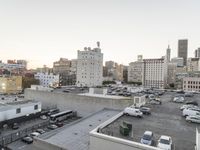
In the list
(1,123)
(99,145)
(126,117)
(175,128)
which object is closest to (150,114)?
(126,117)

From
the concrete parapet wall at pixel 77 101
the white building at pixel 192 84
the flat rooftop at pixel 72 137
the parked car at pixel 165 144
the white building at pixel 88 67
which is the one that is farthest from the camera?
the white building at pixel 88 67

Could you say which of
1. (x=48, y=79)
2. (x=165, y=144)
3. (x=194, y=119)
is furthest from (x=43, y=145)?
(x=48, y=79)

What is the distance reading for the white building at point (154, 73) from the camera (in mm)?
121938

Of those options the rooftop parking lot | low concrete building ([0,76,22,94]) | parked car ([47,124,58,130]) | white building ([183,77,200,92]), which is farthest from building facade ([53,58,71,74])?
the rooftop parking lot

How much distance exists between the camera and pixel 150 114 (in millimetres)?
20297

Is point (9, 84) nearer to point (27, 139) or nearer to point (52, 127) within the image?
point (52, 127)

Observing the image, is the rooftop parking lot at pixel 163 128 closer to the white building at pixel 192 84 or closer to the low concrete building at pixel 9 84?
the low concrete building at pixel 9 84

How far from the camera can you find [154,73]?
125 m

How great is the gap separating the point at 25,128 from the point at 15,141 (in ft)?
11.1

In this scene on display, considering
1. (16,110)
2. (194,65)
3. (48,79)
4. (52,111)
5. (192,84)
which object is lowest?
(52,111)

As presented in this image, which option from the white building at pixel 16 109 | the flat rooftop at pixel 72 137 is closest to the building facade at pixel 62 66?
the white building at pixel 16 109

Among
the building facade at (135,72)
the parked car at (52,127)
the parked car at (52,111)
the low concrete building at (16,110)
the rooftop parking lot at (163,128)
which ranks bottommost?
the parked car at (52,127)

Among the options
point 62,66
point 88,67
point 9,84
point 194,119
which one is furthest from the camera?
point 62,66

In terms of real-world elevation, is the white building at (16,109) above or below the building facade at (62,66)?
below
